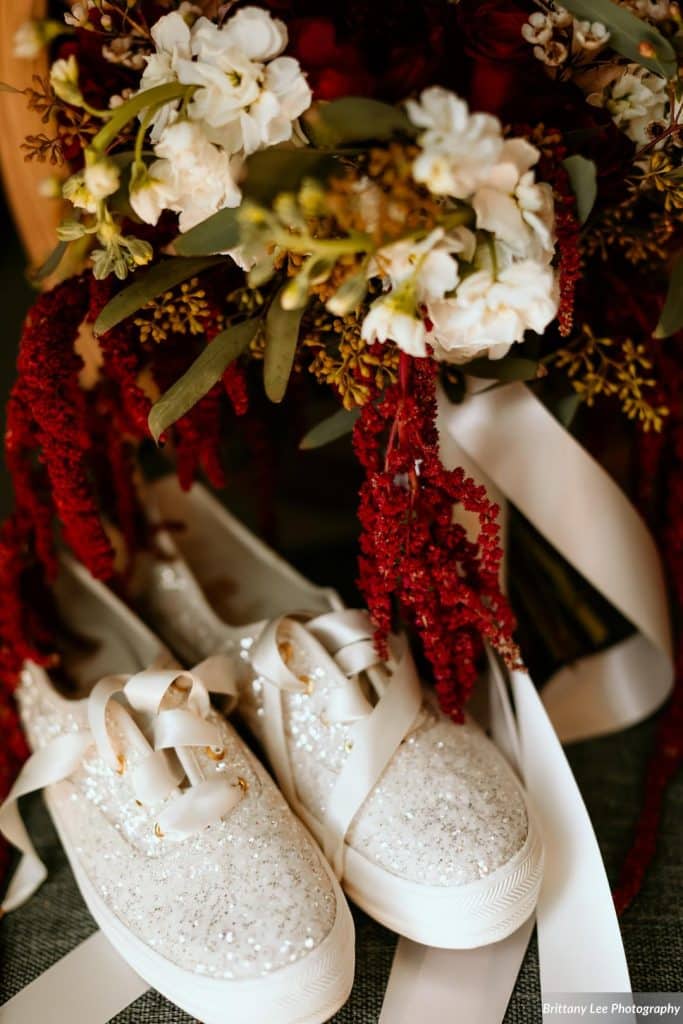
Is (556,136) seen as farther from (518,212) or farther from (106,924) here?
(106,924)

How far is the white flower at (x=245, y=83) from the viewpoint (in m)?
0.55

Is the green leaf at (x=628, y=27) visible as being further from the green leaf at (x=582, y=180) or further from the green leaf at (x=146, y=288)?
the green leaf at (x=146, y=288)

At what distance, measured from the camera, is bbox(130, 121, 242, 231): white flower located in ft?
1.83

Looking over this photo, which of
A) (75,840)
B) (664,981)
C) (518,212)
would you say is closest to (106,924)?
(75,840)

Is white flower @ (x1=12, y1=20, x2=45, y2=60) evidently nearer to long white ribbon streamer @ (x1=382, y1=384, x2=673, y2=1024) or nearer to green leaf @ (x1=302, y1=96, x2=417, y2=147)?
green leaf @ (x1=302, y1=96, x2=417, y2=147)

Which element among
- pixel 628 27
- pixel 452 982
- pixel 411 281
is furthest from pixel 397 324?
pixel 452 982

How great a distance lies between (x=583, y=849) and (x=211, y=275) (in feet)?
1.77

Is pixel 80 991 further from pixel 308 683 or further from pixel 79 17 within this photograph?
pixel 79 17

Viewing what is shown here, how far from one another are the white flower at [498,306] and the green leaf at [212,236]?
137 mm

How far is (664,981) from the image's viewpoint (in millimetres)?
688

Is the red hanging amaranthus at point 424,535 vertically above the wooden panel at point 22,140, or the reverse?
the wooden panel at point 22,140

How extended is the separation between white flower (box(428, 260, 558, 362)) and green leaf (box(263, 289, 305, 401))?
9 centimetres

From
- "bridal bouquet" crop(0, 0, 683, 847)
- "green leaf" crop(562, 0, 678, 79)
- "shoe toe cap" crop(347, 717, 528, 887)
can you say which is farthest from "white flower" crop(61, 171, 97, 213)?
"shoe toe cap" crop(347, 717, 528, 887)

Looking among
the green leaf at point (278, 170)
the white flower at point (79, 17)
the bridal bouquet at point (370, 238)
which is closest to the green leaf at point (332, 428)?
the bridal bouquet at point (370, 238)
